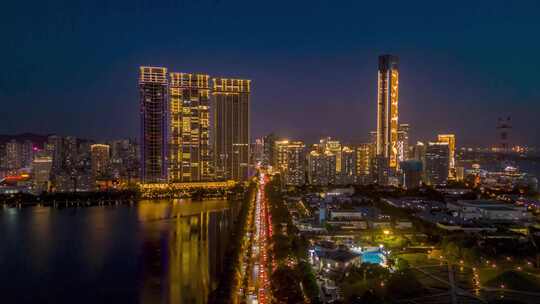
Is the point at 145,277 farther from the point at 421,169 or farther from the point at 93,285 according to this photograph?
the point at 421,169

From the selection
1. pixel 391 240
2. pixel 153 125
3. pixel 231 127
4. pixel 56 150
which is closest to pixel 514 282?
pixel 391 240

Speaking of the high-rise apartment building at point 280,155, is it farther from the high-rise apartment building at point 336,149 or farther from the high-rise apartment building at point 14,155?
the high-rise apartment building at point 14,155

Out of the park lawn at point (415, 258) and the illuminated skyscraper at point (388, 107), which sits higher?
the illuminated skyscraper at point (388, 107)

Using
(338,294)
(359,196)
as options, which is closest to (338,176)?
(359,196)

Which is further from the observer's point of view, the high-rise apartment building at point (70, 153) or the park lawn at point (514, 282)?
the high-rise apartment building at point (70, 153)

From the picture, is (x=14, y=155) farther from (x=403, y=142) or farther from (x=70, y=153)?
(x=403, y=142)

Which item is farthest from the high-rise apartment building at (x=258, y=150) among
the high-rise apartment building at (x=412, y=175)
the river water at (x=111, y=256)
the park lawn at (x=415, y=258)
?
the park lawn at (x=415, y=258)
